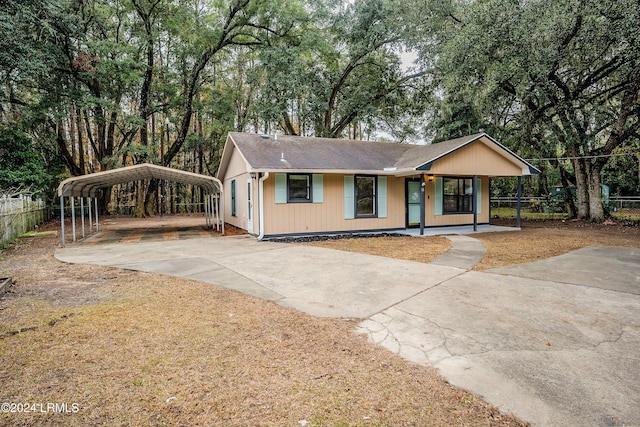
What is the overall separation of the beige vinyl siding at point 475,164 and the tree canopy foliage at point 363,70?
217 cm

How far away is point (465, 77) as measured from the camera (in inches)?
489

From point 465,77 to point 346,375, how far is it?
1296 cm

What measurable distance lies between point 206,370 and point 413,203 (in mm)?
10897

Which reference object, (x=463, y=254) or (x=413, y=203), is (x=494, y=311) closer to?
(x=463, y=254)

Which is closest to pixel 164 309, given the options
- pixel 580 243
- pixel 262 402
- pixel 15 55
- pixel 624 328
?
pixel 262 402

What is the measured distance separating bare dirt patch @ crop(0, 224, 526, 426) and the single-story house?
20.7 feet

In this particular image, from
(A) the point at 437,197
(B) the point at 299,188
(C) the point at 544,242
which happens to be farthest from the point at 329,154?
(C) the point at 544,242

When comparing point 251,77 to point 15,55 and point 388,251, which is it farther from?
point 388,251

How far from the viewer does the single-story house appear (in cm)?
1028

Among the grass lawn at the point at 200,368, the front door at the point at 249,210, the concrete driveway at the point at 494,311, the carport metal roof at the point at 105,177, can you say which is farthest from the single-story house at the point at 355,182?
the grass lawn at the point at 200,368

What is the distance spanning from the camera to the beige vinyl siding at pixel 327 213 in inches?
402

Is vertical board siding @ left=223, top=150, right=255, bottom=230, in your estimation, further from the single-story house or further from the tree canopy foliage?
the tree canopy foliage

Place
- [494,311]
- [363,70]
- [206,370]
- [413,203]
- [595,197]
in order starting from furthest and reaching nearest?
1. [363,70]
2. [595,197]
3. [413,203]
4. [494,311]
5. [206,370]

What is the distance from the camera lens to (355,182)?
37.1 ft
